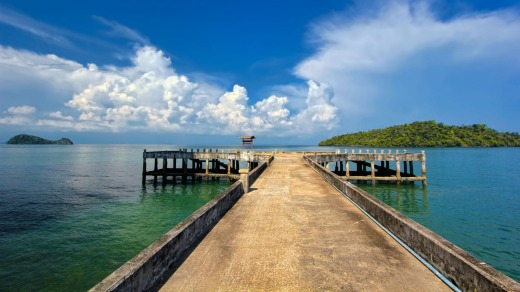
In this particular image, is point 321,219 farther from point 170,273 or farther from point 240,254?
point 170,273

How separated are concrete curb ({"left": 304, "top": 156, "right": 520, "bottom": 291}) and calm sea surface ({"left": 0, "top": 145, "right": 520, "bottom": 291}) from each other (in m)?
7.71

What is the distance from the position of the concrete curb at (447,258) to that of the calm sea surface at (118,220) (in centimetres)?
771

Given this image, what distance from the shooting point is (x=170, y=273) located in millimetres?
5090

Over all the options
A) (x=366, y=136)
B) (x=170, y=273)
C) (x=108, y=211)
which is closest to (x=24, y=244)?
(x=108, y=211)

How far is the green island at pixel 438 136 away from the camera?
15538 cm

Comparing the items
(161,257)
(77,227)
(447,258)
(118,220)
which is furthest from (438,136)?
(161,257)

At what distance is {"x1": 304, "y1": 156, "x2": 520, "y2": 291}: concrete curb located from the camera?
13.0 ft

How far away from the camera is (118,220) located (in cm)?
1867

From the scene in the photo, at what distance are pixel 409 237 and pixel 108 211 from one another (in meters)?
21.0

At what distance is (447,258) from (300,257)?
8.36 feet

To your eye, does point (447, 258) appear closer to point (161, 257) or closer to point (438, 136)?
point (161, 257)

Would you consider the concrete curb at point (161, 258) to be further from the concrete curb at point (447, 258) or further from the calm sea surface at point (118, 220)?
the calm sea surface at point (118, 220)

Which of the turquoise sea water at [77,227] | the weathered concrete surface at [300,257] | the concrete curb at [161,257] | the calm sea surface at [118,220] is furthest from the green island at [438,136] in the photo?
the concrete curb at [161,257]

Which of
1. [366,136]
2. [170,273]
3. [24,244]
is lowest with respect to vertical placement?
[24,244]
